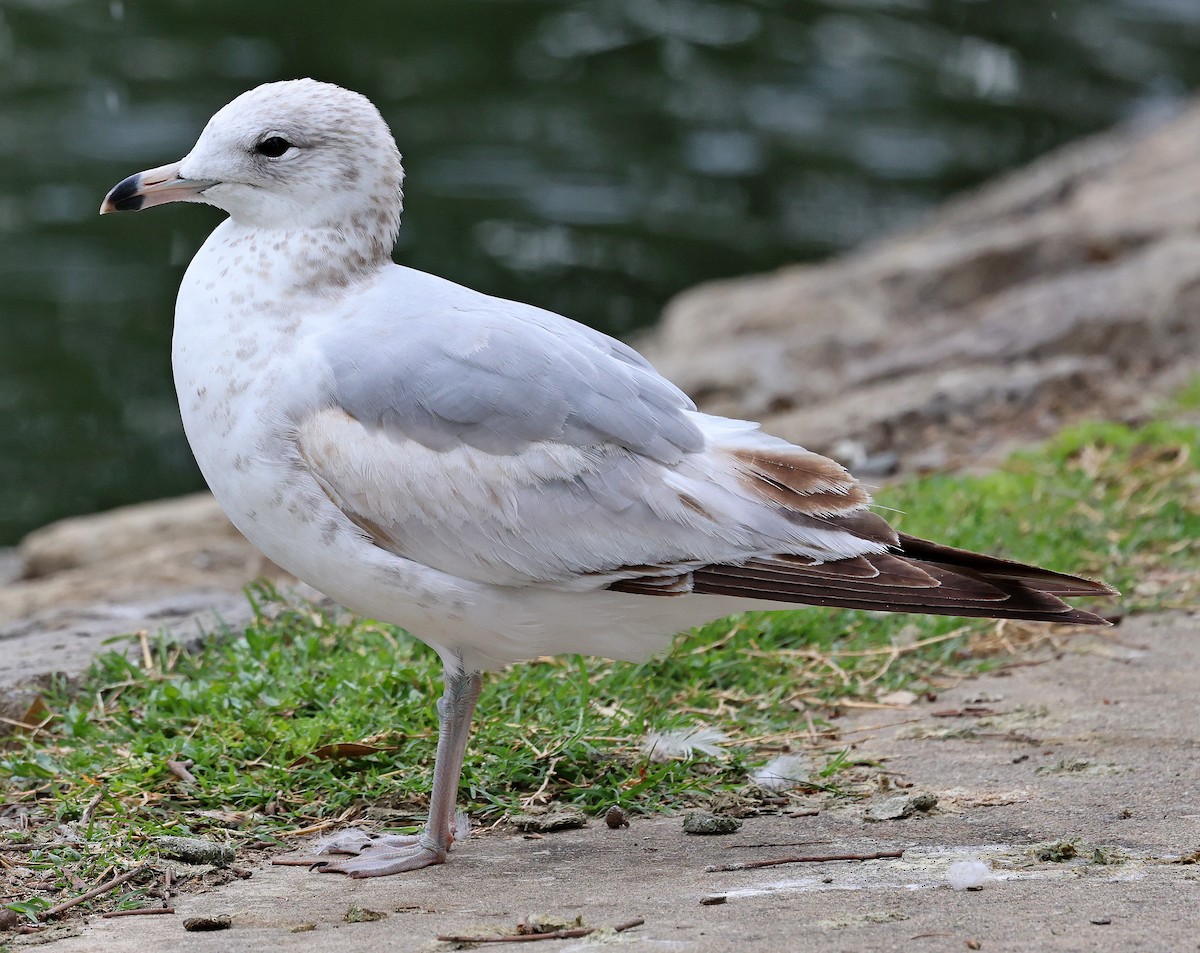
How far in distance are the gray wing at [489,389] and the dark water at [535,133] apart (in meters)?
6.59

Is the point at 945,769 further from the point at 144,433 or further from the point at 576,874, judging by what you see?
the point at 144,433

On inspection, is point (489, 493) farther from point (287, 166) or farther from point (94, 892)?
point (94, 892)

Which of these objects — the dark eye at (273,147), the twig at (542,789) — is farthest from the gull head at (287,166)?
the twig at (542,789)

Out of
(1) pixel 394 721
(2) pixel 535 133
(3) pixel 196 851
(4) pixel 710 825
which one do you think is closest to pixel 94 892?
(3) pixel 196 851

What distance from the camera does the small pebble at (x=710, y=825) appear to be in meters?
3.68

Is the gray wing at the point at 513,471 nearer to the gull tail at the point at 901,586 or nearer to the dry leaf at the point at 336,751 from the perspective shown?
the gull tail at the point at 901,586

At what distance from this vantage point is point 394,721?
412 centimetres

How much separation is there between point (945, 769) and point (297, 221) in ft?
6.58

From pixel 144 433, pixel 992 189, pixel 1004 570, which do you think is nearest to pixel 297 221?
pixel 1004 570

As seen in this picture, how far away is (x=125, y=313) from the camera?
1117 centimetres

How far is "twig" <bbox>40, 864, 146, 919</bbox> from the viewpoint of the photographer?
3254mm

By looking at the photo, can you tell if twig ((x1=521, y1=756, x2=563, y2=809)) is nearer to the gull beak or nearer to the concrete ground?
the concrete ground

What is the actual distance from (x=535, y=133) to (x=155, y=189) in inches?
439

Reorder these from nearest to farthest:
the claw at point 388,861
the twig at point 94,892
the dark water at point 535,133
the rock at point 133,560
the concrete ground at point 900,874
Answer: the concrete ground at point 900,874 → the twig at point 94,892 → the claw at point 388,861 → the rock at point 133,560 → the dark water at point 535,133
